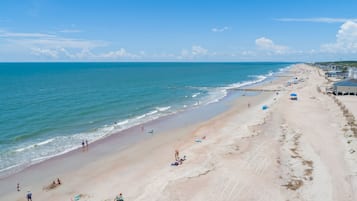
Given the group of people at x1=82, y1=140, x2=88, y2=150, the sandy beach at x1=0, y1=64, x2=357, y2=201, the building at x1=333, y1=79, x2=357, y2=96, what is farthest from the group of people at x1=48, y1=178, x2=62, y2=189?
the building at x1=333, y1=79, x2=357, y2=96

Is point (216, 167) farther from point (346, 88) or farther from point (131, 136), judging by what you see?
point (346, 88)

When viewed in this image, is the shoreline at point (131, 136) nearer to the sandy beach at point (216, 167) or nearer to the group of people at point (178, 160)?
the sandy beach at point (216, 167)

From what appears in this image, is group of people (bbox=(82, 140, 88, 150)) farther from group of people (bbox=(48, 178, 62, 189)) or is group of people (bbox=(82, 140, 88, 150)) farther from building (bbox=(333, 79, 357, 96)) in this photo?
building (bbox=(333, 79, 357, 96))

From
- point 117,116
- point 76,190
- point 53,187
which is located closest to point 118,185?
point 76,190

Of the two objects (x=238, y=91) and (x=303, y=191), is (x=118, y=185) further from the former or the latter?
(x=238, y=91)

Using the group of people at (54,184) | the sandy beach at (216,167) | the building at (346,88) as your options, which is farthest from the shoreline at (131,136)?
the building at (346,88)

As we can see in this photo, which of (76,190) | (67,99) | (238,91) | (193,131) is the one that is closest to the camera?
(76,190)

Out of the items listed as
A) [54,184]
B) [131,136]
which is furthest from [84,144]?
[54,184]

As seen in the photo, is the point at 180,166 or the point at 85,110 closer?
the point at 180,166
